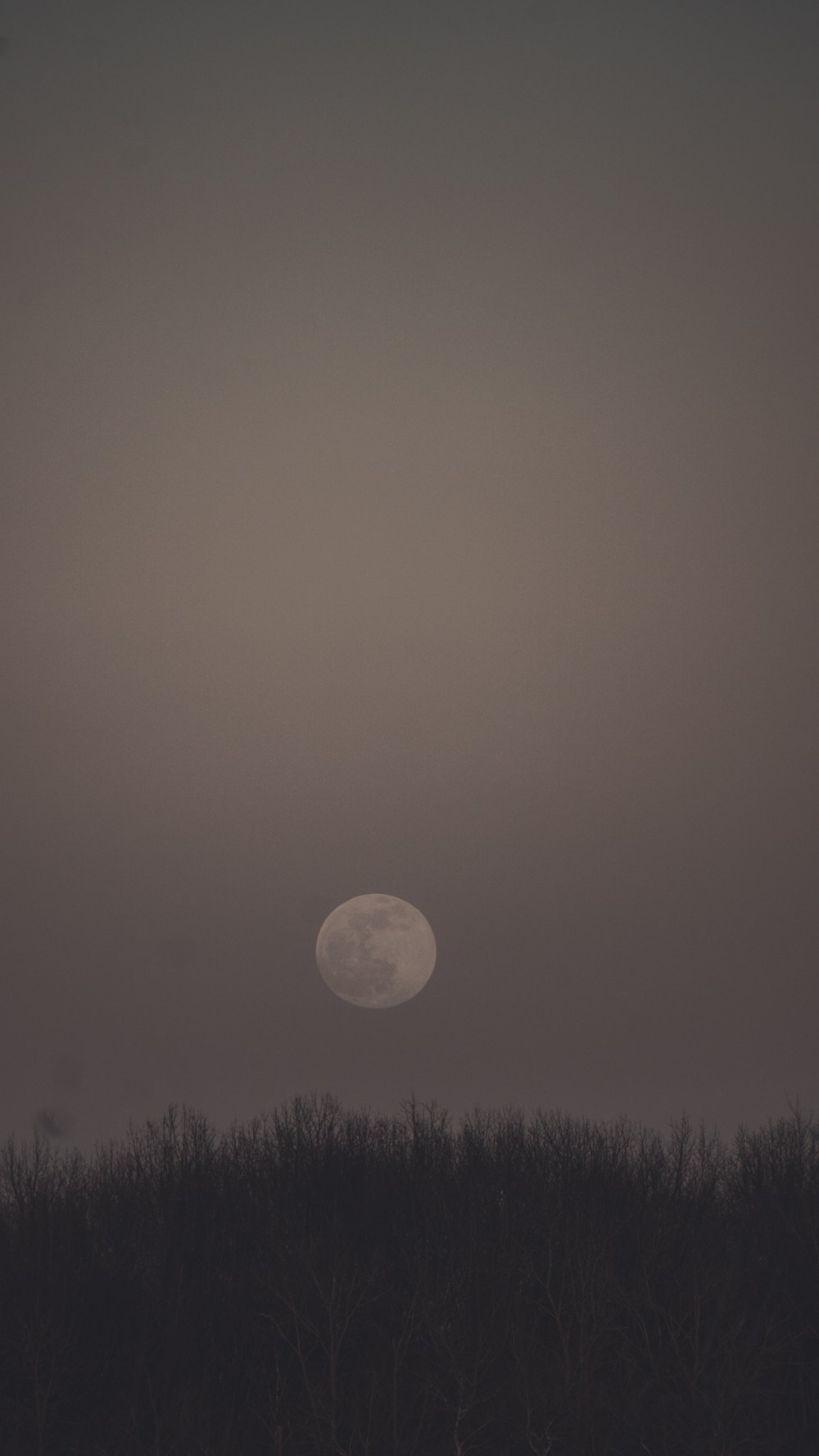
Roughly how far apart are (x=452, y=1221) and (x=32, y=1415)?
2419 cm

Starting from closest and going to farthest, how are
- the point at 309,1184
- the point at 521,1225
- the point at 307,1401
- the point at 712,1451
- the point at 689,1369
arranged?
the point at 712,1451 → the point at 689,1369 → the point at 307,1401 → the point at 521,1225 → the point at 309,1184

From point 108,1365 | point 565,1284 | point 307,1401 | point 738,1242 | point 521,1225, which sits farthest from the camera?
point 521,1225

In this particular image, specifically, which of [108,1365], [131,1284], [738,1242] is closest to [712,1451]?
[738,1242]

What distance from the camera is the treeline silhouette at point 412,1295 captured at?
4100cm

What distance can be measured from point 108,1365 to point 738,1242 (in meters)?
28.8

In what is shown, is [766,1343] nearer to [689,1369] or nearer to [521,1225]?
[689,1369]

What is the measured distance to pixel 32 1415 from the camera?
43.8m

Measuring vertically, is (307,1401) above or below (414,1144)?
below

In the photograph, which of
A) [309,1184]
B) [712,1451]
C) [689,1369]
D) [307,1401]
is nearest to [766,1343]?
[689,1369]

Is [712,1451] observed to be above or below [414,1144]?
below

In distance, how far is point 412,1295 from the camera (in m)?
53.9

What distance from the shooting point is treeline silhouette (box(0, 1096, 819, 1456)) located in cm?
Answer: 4100

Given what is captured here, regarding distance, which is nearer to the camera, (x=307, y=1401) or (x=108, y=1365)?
(x=307, y=1401)

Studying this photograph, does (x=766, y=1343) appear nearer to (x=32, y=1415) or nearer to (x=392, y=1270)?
(x=392, y=1270)
